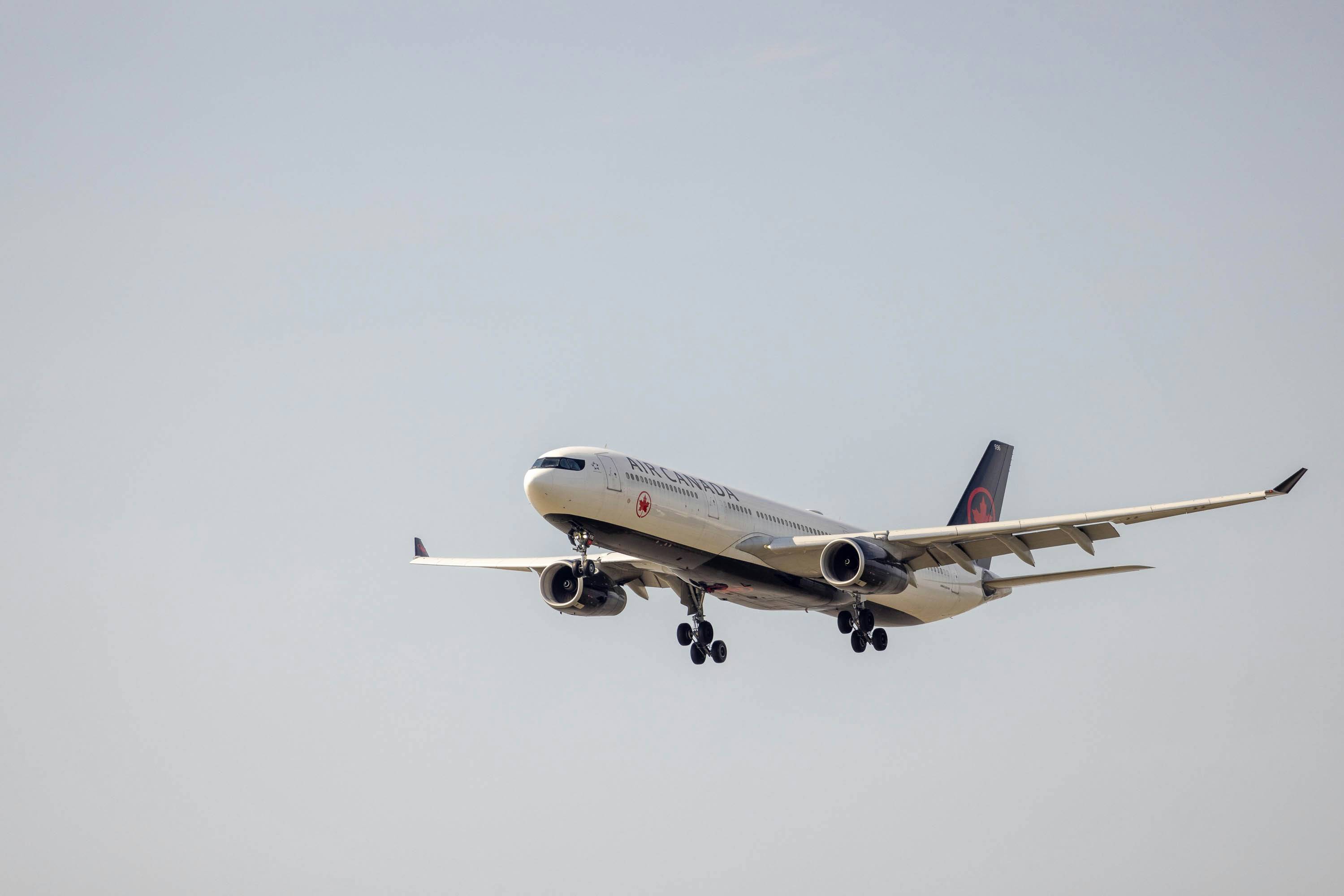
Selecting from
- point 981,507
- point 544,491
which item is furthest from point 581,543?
point 981,507

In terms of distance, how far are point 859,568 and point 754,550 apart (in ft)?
9.91

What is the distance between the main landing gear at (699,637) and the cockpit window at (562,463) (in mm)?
8902

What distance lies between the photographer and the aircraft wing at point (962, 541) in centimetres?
3894

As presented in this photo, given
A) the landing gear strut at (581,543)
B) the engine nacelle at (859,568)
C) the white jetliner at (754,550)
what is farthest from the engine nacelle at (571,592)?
the engine nacelle at (859,568)

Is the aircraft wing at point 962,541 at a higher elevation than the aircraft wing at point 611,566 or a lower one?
lower

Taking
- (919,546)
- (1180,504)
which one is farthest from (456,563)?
(1180,504)

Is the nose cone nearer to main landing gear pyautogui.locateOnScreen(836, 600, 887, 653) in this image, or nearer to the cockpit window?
the cockpit window

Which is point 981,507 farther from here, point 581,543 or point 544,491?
point 544,491

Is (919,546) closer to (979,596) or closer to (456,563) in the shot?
(979,596)

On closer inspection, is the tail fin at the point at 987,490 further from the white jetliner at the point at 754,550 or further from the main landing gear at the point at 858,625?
the main landing gear at the point at 858,625

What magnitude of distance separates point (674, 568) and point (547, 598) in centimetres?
605

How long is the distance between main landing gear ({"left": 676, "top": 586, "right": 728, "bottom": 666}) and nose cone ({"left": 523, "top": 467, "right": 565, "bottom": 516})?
8.98 metres

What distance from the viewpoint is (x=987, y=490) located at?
55.1 metres

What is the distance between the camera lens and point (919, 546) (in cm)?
4156
